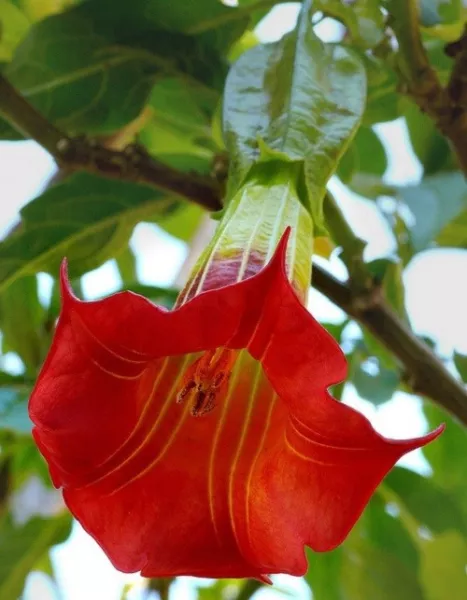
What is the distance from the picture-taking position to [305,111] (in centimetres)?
56

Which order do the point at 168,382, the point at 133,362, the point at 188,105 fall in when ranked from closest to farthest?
the point at 133,362 < the point at 168,382 < the point at 188,105

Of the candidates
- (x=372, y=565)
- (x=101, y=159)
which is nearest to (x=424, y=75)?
(x=101, y=159)

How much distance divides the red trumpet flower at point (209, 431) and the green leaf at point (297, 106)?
4.6 inches

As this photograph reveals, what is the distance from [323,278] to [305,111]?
0.20 meters

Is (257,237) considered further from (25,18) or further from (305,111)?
(25,18)

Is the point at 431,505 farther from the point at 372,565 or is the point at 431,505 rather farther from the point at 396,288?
the point at 396,288

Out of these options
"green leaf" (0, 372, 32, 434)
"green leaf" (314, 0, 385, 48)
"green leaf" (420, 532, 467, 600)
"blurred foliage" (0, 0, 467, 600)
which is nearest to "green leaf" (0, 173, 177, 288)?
"blurred foliage" (0, 0, 467, 600)

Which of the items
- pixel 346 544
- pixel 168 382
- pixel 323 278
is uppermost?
pixel 168 382

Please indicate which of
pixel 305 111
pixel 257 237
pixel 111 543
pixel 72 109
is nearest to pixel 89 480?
pixel 111 543

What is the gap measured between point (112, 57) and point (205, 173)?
0.14 metres

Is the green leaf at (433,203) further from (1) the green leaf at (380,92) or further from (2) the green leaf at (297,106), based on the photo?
(2) the green leaf at (297,106)

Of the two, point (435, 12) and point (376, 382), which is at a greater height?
point (435, 12)

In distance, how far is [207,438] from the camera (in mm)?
519

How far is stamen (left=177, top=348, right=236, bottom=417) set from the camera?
0.51 metres
